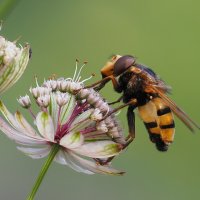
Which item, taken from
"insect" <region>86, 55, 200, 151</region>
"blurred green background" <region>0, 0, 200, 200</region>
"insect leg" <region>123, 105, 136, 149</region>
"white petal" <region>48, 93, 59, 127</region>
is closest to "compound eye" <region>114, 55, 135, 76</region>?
"insect" <region>86, 55, 200, 151</region>

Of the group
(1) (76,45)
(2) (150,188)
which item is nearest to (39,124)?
(2) (150,188)

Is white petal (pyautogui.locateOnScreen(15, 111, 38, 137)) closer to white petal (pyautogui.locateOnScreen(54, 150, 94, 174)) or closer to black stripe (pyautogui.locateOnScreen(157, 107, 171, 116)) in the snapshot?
white petal (pyautogui.locateOnScreen(54, 150, 94, 174))

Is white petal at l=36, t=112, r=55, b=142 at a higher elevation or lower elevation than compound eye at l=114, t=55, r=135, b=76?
lower

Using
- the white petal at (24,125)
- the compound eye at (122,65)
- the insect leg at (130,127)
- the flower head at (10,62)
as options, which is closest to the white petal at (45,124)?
the white petal at (24,125)

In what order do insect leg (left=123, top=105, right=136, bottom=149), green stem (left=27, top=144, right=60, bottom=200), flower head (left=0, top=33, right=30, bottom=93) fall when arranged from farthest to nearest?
insect leg (left=123, top=105, right=136, bottom=149) → flower head (left=0, top=33, right=30, bottom=93) → green stem (left=27, top=144, right=60, bottom=200)

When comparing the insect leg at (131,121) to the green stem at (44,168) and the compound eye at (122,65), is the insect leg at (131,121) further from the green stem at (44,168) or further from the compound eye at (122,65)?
the green stem at (44,168)

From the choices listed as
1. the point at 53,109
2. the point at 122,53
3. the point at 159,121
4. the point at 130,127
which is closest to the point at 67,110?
the point at 53,109
